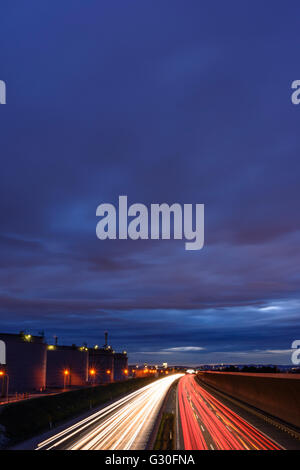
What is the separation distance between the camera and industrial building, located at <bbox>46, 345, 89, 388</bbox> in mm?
120125

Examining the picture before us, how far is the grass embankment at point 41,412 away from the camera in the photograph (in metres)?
48.7

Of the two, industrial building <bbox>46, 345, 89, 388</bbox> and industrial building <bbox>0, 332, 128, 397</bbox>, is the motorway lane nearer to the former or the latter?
industrial building <bbox>0, 332, 128, 397</bbox>

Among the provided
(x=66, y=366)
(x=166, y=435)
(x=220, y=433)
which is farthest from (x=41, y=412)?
(x=66, y=366)

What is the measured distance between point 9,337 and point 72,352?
4813 centimetres

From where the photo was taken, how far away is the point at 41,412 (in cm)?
5881

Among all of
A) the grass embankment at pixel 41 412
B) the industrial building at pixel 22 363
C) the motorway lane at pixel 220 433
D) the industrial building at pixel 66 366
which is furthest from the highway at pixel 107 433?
the industrial building at pixel 66 366

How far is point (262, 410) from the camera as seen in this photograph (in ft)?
228

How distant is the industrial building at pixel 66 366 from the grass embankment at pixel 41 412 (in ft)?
112

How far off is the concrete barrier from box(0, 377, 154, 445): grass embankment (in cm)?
3022

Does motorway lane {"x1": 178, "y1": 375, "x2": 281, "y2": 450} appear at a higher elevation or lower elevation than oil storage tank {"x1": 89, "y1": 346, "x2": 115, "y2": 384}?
higher

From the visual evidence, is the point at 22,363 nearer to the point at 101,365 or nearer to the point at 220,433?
the point at 220,433

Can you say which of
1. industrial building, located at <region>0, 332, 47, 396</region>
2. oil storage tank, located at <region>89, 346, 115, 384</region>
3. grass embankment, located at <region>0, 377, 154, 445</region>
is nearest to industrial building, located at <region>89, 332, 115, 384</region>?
oil storage tank, located at <region>89, 346, 115, 384</region>
